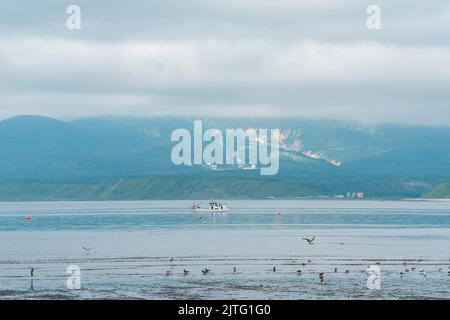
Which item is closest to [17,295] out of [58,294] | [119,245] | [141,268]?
[58,294]

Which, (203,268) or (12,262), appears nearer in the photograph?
(203,268)

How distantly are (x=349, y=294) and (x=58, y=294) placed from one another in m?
30.5

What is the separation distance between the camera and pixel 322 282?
345 ft
